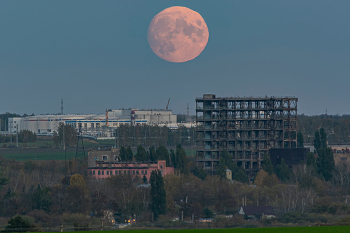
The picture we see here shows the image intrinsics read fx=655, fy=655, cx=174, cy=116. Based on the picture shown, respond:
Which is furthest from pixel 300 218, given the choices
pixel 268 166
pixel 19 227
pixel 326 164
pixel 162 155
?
pixel 162 155

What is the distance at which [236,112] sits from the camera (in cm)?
15462

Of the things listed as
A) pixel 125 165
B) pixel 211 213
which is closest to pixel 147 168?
pixel 125 165

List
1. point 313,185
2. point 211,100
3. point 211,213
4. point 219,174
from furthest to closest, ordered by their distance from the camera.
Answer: point 211,100
point 219,174
point 313,185
point 211,213

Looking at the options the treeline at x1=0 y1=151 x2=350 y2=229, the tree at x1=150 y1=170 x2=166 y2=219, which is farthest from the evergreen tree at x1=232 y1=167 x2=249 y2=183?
the tree at x1=150 y1=170 x2=166 y2=219

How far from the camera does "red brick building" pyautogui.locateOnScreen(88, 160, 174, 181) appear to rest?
131625 mm

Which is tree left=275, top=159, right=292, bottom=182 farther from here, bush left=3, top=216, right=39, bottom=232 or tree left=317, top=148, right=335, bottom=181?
bush left=3, top=216, right=39, bottom=232

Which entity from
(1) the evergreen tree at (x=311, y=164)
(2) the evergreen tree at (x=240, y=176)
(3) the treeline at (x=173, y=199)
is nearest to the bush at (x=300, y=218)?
(3) the treeline at (x=173, y=199)

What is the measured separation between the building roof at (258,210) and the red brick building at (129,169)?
43.2 meters

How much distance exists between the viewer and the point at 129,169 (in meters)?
133

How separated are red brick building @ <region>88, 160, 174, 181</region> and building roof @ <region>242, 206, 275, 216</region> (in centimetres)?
4324

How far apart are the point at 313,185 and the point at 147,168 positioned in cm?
3817

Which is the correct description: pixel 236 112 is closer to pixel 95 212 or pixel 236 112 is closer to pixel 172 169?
pixel 172 169

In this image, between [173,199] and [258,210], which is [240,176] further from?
[258,210]

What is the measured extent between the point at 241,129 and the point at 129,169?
32.4 metres
